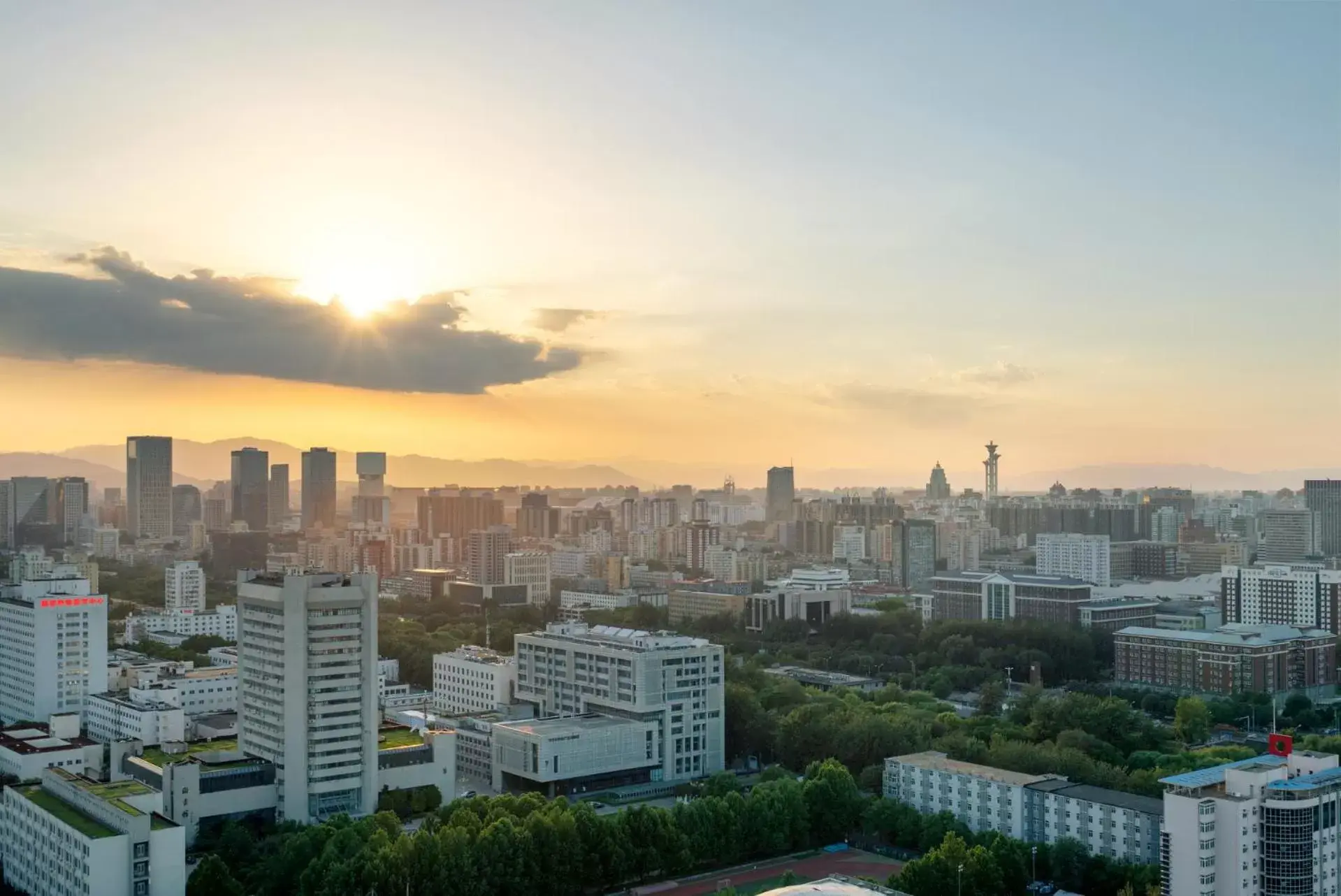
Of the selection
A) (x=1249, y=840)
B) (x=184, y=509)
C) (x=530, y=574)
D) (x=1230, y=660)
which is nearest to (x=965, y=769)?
(x=1249, y=840)

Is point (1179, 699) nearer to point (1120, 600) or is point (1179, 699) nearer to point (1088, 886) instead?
point (1088, 886)

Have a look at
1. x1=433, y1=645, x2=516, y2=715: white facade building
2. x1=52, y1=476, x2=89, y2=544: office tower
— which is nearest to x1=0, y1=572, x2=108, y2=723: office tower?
x1=433, y1=645, x2=516, y2=715: white facade building

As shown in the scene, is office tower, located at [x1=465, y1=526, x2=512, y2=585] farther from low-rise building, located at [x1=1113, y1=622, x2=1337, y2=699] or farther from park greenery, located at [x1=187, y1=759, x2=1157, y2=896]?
park greenery, located at [x1=187, y1=759, x2=1157, y2=896]

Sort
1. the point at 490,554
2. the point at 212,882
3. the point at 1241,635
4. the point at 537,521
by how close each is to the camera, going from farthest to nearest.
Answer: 1. the point at 537,521
2. the point at 490,554
3. the point at 1241,635
4. the point at 212,882

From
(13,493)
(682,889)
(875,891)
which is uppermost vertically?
(13,493)

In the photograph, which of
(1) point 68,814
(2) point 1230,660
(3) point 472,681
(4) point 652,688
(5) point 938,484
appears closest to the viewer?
(1) point 68,814

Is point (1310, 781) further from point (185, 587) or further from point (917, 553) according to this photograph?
point (917, 553)

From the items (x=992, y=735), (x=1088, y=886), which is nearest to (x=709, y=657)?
(x=992, y=735)

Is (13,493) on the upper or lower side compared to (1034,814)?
upper
